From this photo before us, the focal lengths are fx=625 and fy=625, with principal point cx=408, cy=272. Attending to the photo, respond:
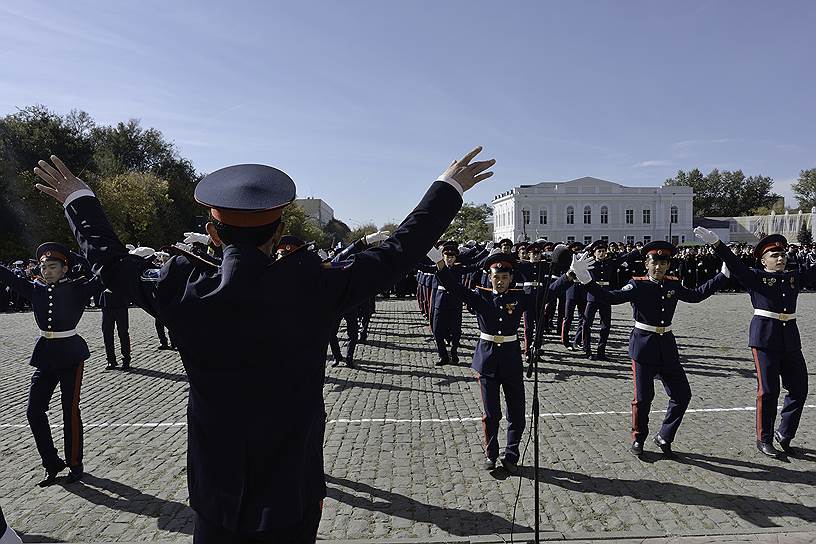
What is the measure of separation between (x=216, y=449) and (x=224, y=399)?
8.1 inches

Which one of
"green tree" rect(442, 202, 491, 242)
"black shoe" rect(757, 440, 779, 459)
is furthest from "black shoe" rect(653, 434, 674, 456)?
"green tree" rect(442, 202, 491, 242)

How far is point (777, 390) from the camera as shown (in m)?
6.38

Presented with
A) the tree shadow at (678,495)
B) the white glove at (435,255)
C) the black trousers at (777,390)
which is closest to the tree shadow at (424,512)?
the tree shadow at (678,495)

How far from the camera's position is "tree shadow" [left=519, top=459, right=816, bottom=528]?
493 cm

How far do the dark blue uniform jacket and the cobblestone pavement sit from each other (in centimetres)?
271

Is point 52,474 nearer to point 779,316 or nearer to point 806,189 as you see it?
point 779,316

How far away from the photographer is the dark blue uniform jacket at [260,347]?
215 cm

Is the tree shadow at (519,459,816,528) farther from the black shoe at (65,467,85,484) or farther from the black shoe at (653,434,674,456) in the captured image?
the black shoe at (65,467,85,484)

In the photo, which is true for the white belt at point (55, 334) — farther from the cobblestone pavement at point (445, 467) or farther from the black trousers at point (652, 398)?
the black trousers at point (652, 398)

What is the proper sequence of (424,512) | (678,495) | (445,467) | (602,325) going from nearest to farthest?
(424,512) < (678,495) < (445,467) < (602,325)

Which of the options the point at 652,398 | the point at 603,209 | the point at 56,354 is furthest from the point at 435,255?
the point at 603,209

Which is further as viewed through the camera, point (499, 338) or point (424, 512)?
point (499, 338)

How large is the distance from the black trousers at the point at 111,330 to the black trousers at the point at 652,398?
9343mm

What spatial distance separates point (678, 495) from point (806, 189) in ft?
343
